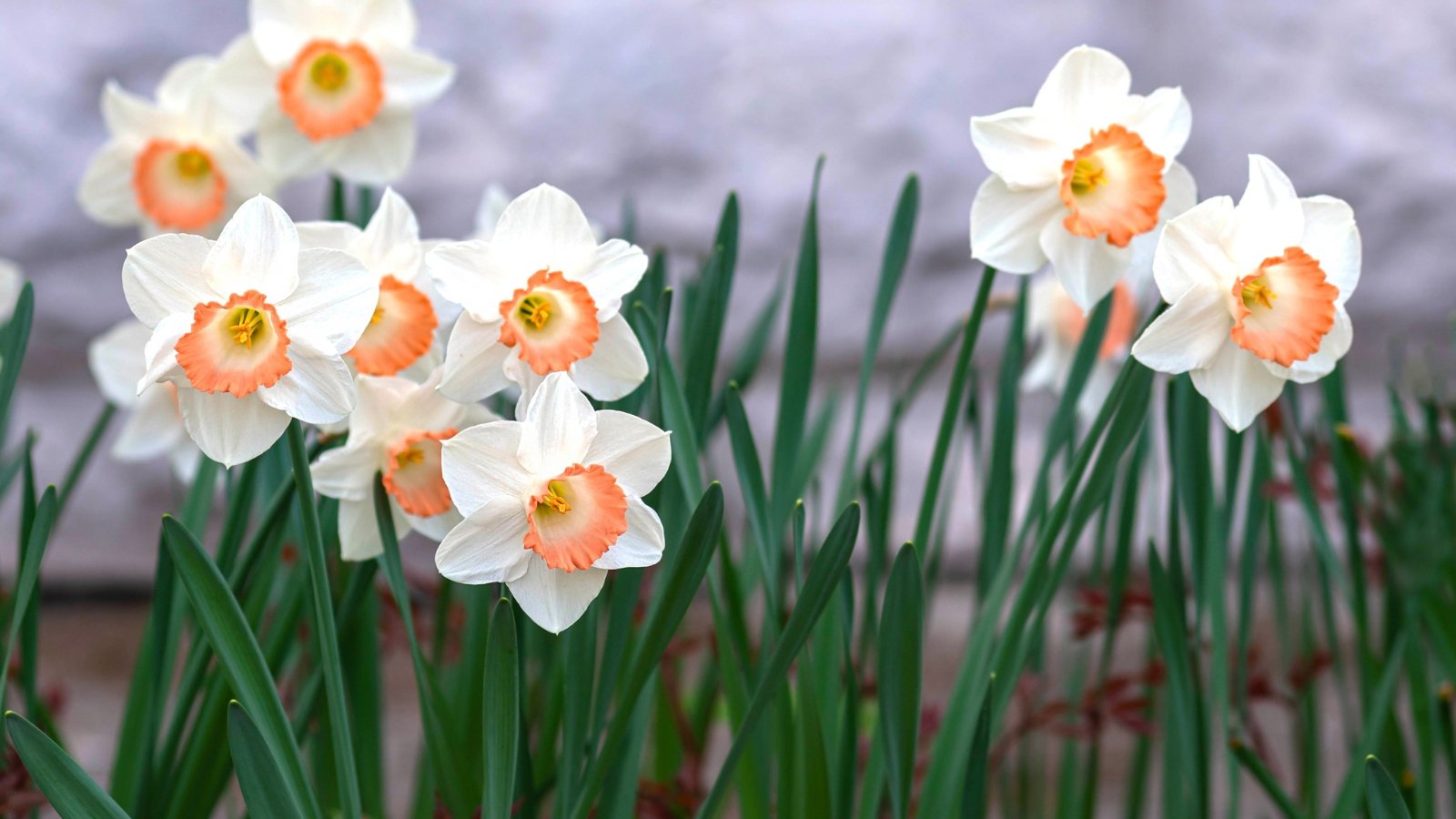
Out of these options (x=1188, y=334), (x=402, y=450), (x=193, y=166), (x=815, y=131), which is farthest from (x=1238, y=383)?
(x=815, y=131)

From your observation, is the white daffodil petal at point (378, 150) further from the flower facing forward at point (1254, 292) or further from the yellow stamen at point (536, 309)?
the flower facing forward at point (1254, 292)

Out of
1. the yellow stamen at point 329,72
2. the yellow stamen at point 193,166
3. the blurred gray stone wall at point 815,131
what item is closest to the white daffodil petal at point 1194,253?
the yellow stamen at point 329,72

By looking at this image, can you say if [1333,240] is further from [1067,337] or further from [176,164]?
[176,164]

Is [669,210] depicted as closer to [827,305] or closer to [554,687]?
[827,305]

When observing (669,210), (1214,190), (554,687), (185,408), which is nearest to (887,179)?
(669,210)

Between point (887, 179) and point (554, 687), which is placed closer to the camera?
point (554, 687)

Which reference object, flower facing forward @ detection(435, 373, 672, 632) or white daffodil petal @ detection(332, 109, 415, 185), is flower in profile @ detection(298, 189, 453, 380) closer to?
flower facing forward @ detection(435, 373, 672, 632)
